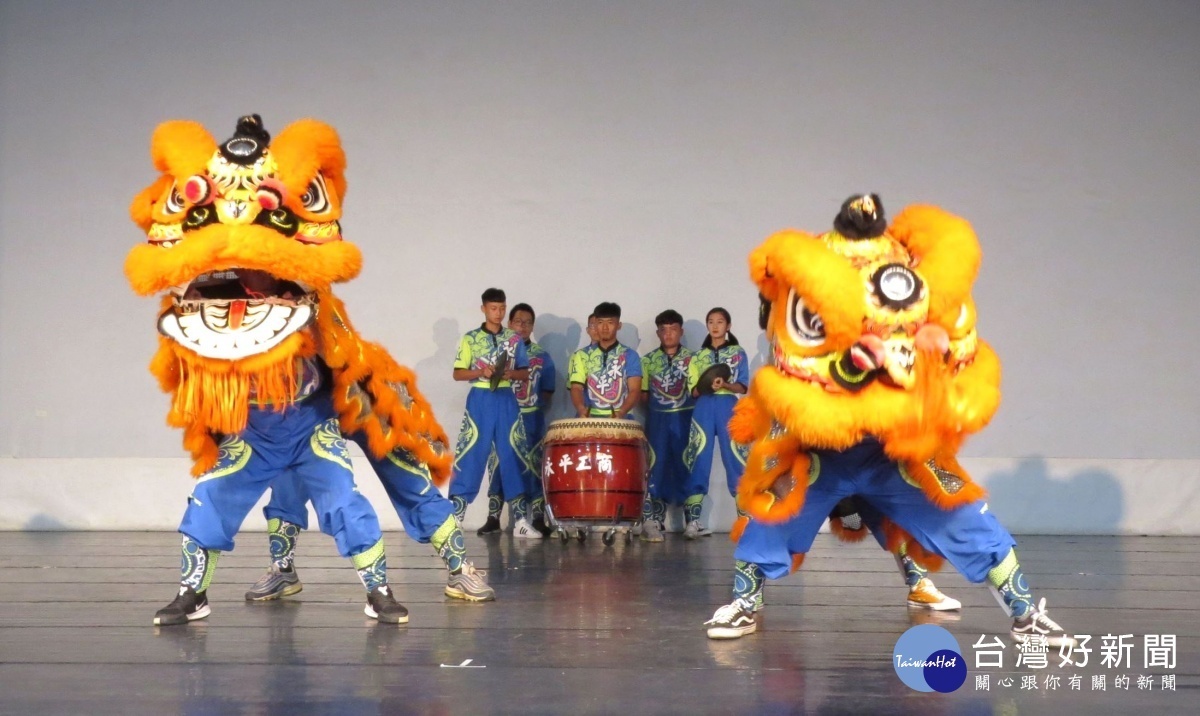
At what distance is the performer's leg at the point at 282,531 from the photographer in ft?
13.1

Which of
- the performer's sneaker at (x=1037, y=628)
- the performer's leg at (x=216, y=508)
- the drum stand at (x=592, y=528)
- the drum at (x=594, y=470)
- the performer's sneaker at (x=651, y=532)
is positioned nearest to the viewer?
the performer's sneaker at (x=1037, y=628)

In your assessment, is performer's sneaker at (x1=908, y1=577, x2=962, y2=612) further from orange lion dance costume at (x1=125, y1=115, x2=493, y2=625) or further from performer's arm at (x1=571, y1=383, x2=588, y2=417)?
performer's arm at (x1=571, y1=383, x2=588, y2=417)

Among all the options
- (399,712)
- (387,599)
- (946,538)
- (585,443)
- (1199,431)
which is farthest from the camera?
(1199,431)

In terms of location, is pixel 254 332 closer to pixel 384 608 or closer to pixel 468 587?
pixel 384 608

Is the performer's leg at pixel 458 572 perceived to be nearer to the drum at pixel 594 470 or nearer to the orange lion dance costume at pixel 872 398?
the orange lion dance costume at pixel 872 398

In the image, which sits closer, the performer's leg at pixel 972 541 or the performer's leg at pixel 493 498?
the performer's leg at pixel 972 541

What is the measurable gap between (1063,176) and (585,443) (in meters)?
3.14

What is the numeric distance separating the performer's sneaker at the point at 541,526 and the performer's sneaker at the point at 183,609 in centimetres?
307

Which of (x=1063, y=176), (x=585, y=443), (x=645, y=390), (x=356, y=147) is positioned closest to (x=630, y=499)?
(x=585, y=443)

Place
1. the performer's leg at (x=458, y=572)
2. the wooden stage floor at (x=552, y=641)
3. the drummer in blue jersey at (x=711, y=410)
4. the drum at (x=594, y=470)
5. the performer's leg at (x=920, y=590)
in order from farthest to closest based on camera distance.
→ 1. the drummer in blue jersey at (x=711, y=410)
2. the drum at (x=594, y=470)
3. the performer's leg at (x=458, y=572)
4. the performer's leg at (x=920, y=590)
5. the wooden stage floor at (x=552, y=641)

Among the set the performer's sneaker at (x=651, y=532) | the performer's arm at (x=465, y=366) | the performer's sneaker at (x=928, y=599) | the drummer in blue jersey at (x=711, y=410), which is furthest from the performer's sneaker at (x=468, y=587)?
the drummer in blue jersey at (x=711, y=410)

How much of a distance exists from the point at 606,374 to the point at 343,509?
123 inches

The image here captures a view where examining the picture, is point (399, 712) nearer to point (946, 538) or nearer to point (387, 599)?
point (387, 599)

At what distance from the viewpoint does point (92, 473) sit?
6.80m
